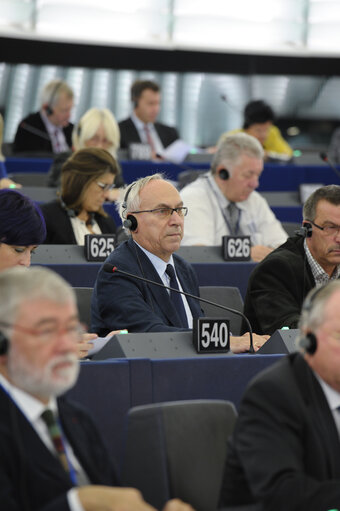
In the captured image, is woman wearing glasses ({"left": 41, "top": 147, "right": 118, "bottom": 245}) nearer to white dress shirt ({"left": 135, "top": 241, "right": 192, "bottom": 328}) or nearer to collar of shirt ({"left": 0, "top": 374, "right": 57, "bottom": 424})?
white dress shirt ({"left": 135, "top": 241, "right": 192, "bottom": 328})

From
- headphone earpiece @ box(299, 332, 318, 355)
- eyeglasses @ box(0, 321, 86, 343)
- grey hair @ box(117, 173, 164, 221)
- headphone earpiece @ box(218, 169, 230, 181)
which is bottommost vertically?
headphone earpiece @ box(299, 332, 318, 355)

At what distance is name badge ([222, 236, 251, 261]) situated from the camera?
4.83 meters

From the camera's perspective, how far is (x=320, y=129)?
12.0m

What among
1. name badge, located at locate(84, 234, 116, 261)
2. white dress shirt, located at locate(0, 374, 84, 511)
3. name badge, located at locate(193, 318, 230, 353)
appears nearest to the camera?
white dress shirt, located at locate(0, 374, 84, 511)

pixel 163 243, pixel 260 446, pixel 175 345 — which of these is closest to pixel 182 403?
pixel 260 446

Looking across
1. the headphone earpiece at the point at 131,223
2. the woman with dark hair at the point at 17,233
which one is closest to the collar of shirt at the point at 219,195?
the headphone earpiece at the point at 131,223

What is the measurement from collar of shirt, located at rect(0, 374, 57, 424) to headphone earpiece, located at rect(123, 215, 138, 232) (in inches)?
72.0

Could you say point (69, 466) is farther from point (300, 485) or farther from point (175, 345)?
point (175, 345)

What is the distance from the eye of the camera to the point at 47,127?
805cm

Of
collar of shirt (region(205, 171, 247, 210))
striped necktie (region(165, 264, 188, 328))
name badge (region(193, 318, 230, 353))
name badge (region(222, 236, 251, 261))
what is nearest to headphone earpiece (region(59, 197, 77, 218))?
name badge (region(222, 236, 251, 261))

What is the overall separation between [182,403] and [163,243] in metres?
1.44

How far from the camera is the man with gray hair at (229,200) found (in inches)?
216

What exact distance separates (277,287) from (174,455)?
1.72m

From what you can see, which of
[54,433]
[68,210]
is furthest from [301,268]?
[54,433]
